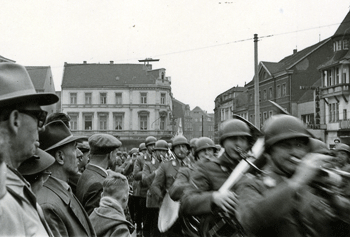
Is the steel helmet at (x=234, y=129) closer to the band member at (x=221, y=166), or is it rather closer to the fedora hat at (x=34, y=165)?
the band member at (x=221, y=166)

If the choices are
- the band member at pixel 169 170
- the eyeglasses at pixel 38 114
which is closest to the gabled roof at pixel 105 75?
the band member at pixel 169 170

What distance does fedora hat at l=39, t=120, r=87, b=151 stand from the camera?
4.07 m

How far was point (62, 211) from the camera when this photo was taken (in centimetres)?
333

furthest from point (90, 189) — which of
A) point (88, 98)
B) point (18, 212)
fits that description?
point (88, 98)

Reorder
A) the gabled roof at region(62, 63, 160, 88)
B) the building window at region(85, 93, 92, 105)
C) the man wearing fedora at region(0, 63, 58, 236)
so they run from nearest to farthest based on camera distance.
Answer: the man wearing fedora at region(0, 63, 58, 236), the gabled roof at region(62, 63, 160, 88), the building window at region(85, 93, 92, 105)

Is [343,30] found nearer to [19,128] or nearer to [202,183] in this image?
[202,183]

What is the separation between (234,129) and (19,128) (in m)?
2.96

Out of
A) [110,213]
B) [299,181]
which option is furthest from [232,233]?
[299,181]

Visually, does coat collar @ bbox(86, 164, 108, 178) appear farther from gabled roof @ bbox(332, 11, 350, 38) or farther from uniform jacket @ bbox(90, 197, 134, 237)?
gabled roof @ bbox(332, 11, 350, 38)

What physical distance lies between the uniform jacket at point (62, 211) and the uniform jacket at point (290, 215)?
1.26m

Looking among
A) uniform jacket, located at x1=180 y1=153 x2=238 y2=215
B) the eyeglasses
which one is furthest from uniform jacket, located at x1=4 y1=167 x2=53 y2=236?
uniform jacket, located at x1=180 y1=153 x2=238 y2=215

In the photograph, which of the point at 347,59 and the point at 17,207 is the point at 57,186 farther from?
the point at 347,59

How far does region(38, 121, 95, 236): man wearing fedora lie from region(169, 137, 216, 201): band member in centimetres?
155

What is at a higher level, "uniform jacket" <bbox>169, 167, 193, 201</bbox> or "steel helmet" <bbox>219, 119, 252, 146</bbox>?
"steel helmet" <bbox>219, 119, 252, 146</bbox>
